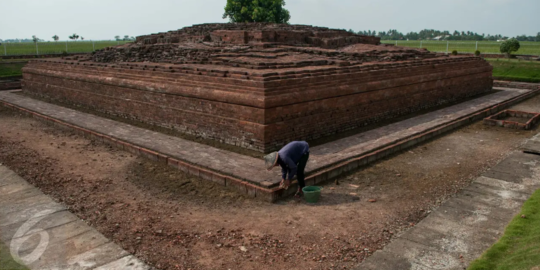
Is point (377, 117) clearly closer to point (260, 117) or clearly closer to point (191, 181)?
point (260, 117)

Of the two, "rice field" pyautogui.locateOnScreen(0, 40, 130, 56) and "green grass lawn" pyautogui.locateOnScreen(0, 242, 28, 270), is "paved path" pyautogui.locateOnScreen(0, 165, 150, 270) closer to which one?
"green grass lawn" pyautogui.locateOnScreen(0, 242, 28, 270)

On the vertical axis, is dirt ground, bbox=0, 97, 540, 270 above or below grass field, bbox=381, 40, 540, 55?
below

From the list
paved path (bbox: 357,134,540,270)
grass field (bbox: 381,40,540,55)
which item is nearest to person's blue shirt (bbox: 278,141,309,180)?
paved path (bbox: 357,134,540,270)

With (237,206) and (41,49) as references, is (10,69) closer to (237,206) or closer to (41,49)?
(41,49)

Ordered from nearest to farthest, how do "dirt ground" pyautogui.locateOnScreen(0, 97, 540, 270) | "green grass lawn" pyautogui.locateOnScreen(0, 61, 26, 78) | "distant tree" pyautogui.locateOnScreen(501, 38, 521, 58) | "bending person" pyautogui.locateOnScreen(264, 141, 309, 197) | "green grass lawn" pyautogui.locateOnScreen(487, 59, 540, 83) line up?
"dirt ground" pyautogui.locateOnScreen(0, 97, 540, 270), "bending person" pyautogui.locateOnScreen(264, 141, 309, 197), "green grass lawn" pyautogui.locateOnScreen(487, 59, 540, 83), "green grass lawn" pyautogui.locateOnScreen(0, 61, 26, 78), "distant tree" pyautogui.locateOnScreen(501, 38, 521, 58)

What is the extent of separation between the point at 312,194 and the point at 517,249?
230 cm

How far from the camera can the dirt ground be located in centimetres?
412

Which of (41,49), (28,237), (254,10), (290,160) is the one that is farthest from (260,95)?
(41,49)

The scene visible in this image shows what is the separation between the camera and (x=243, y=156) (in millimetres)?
6910

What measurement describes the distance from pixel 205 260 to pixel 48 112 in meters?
8.93

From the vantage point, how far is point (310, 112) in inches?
306

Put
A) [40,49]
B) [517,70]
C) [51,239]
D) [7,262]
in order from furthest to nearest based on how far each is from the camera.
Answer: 1. [40,49]
2. [517,70]
3. [51,239]
4. [7,262]

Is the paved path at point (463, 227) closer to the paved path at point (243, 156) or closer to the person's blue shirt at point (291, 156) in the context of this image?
the person's blue shirt at point (291, 156)

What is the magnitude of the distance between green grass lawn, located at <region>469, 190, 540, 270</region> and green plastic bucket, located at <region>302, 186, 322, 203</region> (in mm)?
2048
